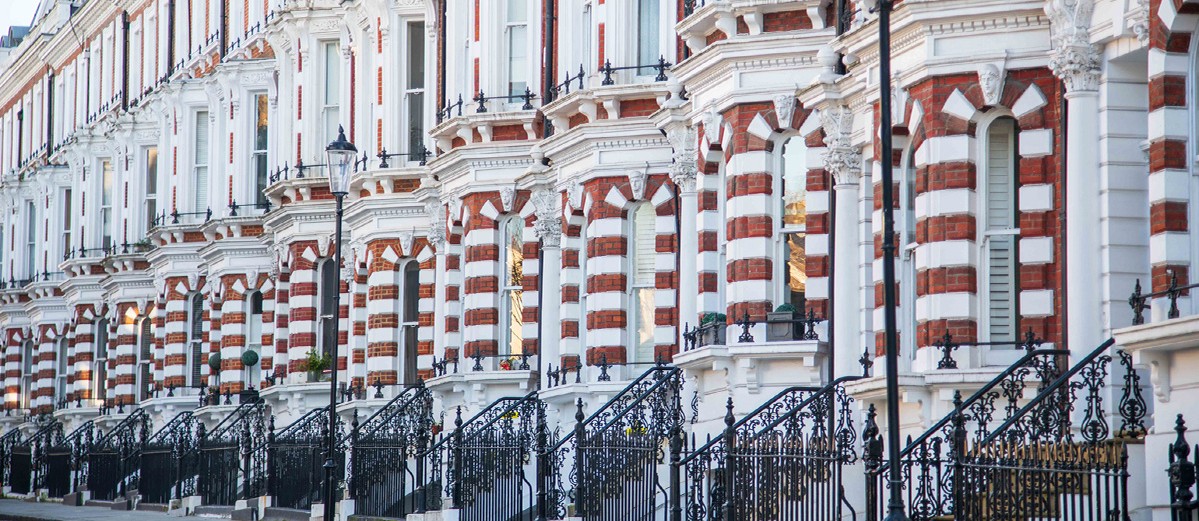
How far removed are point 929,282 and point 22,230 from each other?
45066mm

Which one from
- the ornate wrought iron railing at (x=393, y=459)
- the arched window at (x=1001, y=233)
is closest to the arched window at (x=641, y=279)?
the ornate wrought iron railing at (x=393, y=459)

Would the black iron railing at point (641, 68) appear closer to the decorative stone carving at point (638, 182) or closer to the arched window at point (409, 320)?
the decorative stone carving at point (638, 182)

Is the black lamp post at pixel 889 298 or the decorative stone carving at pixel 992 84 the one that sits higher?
the decorative stone carving at pixel 992 84

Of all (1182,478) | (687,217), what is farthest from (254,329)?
(1182,478)

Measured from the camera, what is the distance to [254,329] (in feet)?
137

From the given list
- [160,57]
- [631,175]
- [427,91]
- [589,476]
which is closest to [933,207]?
[589,476]

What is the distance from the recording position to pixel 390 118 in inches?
1364

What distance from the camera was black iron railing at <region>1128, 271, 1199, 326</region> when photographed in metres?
→ 15.5

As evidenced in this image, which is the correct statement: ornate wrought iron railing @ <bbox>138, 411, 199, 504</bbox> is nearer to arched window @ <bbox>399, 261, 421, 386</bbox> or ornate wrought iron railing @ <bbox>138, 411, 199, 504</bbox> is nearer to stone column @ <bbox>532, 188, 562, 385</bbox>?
arched window @ <bbox>399, 261, 421, 386</bbox>

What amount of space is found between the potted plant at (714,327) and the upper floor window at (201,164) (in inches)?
879

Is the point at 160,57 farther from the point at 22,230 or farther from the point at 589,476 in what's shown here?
the point at 589,476

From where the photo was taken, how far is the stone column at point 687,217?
24.7 meters

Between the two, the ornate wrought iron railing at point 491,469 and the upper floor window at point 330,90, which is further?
the upper floor window at point 330,90

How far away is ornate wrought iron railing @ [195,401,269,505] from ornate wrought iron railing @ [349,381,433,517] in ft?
9.47
